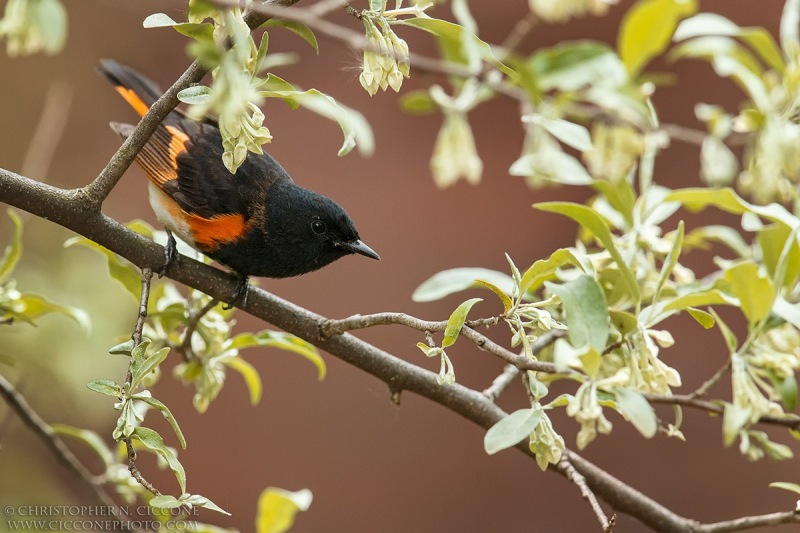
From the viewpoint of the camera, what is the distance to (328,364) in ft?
14.8

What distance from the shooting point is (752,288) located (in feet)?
5.08

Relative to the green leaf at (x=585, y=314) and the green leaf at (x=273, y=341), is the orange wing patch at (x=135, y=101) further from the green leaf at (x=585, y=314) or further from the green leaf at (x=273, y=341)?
the green leaf at (x=585, y=314)

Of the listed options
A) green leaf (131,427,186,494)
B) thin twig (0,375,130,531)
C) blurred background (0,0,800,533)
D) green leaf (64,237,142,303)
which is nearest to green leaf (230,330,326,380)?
green leaf (64,237,142,303)

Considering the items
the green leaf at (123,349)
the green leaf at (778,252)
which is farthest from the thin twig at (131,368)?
the green leaf at (778,252)

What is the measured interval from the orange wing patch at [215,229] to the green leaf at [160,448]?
1.10 metres

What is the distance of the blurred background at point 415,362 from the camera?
14.1 feet

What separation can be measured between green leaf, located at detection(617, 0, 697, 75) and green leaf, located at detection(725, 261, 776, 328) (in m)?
0.62

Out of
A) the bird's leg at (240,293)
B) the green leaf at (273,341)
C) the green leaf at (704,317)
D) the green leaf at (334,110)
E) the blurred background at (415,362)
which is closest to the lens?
the green leaf at (334,110)

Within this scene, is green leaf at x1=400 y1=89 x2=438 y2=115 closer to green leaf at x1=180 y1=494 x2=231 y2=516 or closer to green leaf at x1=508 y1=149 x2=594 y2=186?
green leaf at x1=508 y1=149 x2=594 y2=186

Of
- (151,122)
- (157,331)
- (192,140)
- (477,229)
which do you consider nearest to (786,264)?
(151,122)

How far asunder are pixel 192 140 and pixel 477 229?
7.36 ft

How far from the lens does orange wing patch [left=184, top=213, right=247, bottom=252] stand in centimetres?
244

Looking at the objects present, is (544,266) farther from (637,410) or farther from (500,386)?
(500,386)

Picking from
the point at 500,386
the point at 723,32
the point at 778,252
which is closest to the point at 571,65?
the point at 723,32
